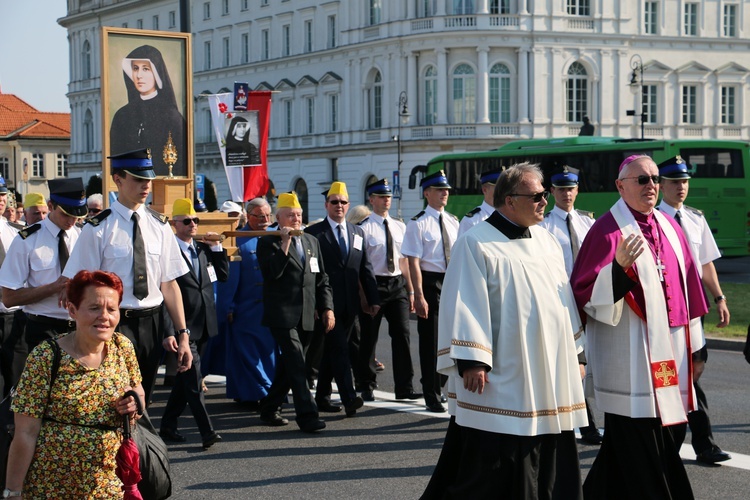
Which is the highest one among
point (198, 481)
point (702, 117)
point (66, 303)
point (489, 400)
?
point (702, 117)

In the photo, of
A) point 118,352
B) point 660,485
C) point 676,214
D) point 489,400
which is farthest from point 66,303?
point 676,214

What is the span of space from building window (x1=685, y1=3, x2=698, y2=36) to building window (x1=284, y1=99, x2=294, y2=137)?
24.8 m

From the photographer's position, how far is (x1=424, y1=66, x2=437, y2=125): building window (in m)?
63.6

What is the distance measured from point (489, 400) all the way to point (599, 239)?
4.52 ft

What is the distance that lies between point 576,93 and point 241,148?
149 feet

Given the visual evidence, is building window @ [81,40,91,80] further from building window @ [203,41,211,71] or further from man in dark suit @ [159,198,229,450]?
man in dark suit @ [159,198,229,450]

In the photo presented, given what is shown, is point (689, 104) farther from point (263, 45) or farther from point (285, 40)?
point (263, 45)

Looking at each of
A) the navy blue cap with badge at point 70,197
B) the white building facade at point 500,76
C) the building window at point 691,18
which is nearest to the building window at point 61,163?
the white building facade at point 500,76

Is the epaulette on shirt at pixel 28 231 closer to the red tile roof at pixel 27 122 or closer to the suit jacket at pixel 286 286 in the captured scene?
the suit jacket at pixel 286 286

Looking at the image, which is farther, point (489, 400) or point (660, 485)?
point (660, 485)

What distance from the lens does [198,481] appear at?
8.18m

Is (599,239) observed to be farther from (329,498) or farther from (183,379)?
(183,379)

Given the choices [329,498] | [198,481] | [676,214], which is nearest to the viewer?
[329,498]

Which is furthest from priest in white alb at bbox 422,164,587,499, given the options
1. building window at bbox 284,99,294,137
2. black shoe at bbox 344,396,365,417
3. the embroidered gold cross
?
building window at bbox 284,99,294,137
